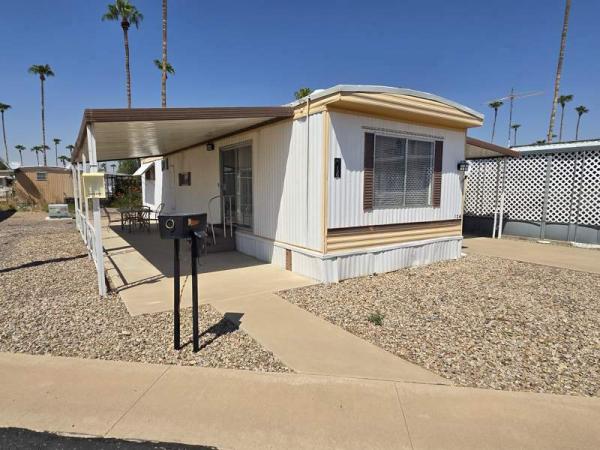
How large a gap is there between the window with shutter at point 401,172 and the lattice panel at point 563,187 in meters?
5.45

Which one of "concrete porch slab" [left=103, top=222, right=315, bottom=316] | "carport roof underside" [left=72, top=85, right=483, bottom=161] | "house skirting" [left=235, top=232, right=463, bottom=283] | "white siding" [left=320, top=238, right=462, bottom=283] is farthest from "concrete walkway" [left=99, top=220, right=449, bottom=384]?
"carport roof underside" [left=72, top=85, right=483, bottom=161]

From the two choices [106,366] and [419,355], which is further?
[419,355]

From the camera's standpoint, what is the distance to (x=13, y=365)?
3197mm

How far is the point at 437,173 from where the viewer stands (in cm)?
730

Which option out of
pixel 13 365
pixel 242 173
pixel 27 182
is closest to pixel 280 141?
pixel 242 173

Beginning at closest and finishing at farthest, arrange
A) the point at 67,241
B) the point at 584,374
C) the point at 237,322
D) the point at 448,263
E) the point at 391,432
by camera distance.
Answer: the point at 391,432 < the point at 584,374 < the point at 237,322 < the point at 448,263 < the point at 67,241

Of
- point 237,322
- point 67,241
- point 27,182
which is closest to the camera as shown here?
point 237,322

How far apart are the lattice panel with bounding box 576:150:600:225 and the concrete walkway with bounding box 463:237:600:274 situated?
0.92 meters

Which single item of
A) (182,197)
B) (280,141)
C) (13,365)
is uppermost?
(280,141)

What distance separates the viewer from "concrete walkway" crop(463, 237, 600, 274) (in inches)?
299

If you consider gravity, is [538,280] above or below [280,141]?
below

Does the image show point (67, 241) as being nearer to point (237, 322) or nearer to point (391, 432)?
point (237, 322)

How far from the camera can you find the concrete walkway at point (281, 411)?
7.52 feet

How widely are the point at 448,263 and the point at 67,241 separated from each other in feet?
32.6
